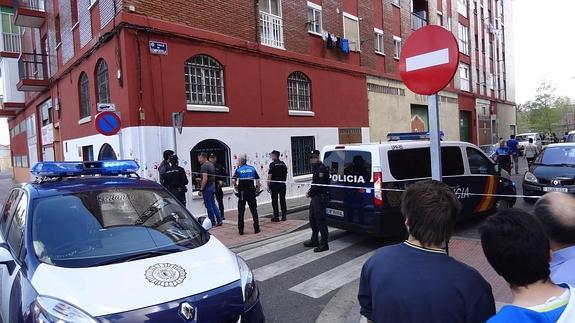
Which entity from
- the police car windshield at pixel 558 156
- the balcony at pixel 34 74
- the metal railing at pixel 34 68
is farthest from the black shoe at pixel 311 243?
the metal railing at pixel 34 68

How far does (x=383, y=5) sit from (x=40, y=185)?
19.5 meters

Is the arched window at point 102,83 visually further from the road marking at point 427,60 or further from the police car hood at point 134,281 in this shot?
the road marking at point 427,60

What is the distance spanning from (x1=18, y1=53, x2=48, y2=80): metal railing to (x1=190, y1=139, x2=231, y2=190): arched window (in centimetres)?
1055

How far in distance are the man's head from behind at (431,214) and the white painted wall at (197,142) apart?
743 centimetres

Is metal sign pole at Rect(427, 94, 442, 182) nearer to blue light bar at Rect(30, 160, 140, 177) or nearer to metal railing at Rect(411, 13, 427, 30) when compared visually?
blue light bar at Rect(30, 160, 140, 177)

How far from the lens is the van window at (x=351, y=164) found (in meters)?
6.84

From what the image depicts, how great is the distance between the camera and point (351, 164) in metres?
7.12

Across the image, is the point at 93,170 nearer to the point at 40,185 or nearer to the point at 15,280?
the point at 40,185

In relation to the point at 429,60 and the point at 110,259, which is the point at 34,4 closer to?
the point at 110,259

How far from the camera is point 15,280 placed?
3215 millimetres

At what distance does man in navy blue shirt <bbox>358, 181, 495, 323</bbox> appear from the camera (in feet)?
5.54

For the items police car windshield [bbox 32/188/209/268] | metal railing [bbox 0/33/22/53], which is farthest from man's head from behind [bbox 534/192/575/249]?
metal railing [bbox 0/33/22/53]

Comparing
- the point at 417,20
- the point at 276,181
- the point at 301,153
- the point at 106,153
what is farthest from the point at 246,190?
the point at 417,20

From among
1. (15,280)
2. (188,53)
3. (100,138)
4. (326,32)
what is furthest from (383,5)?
(15,280)
